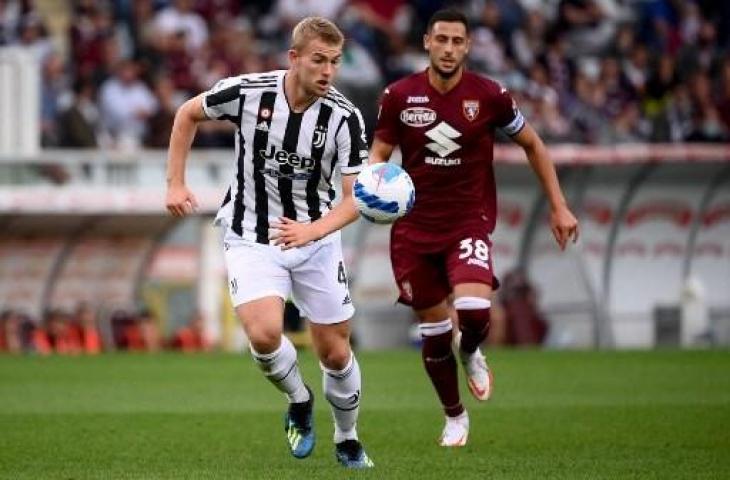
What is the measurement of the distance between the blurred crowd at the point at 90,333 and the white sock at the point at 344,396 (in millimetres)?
13760

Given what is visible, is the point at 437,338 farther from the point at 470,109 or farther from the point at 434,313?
the point at 470,109

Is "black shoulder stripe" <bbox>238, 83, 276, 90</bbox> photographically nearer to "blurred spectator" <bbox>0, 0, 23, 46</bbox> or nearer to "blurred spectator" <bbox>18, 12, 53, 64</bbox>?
"blurred spectator" <bbox>18, 12, 53, 64</bbox>

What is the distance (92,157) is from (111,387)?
6.22m

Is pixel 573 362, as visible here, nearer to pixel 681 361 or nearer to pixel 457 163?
pixel 681 361

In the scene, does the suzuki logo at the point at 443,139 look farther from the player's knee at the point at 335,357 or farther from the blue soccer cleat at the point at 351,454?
the blue soccer cleat at the point at 351,454

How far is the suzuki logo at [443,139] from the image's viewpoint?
1204 cm

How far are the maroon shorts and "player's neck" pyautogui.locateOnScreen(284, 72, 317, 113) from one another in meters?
1.97

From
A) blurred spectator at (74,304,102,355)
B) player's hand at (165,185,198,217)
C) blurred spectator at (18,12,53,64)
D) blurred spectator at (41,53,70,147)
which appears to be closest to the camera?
player's hand at (165,185,198,217)

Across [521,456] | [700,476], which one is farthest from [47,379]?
[700,476]

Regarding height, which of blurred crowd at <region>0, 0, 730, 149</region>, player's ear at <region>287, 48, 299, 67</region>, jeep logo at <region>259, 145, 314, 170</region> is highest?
player's ear at <region>287, 48, 299, 67</region>

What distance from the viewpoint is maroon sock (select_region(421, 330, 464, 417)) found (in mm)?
12305

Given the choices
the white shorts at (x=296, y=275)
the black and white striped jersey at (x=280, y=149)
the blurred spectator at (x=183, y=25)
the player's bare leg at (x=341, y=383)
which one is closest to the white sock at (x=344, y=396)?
the player's bare leg at (x=341, y=383)

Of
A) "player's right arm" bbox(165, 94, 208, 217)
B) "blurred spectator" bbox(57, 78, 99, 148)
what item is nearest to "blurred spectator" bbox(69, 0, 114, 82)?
"blurred spectator" bbox(57, 78, 99, 148)

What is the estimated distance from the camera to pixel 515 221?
25.1 meters
